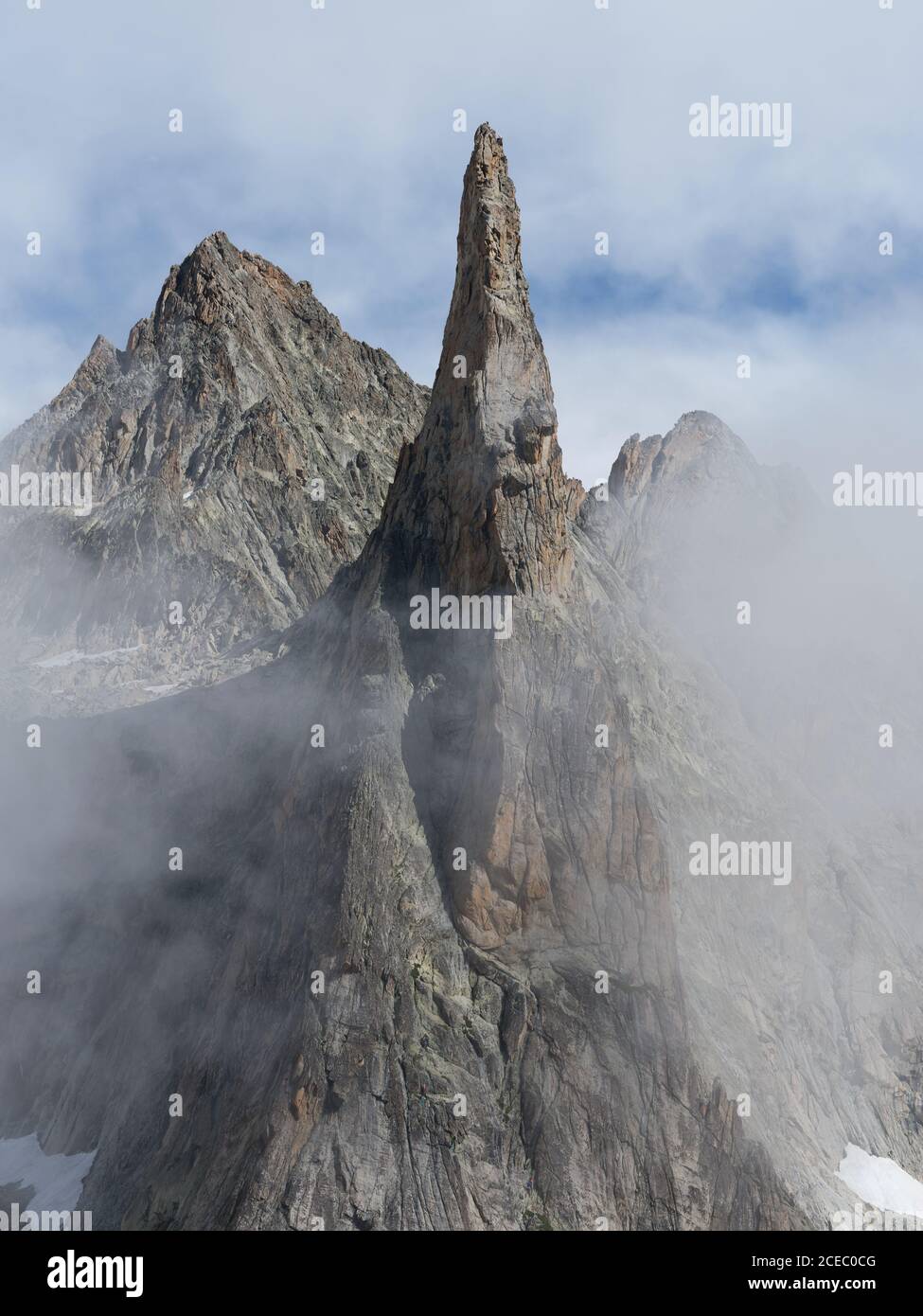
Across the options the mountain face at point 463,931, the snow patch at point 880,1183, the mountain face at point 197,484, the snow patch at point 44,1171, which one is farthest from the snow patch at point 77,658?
the snow patch at point 880,1183

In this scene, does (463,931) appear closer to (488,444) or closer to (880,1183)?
(488,444)

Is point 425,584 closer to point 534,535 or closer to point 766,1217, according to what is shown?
point 534,535

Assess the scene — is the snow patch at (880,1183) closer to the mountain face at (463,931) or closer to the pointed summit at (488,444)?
the mountain face at (463,931)

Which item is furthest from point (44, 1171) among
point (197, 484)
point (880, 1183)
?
point (197, 484)

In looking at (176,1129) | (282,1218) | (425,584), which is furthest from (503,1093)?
(425,584)

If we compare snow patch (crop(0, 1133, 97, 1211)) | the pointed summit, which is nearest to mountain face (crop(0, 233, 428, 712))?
the pointed summit
